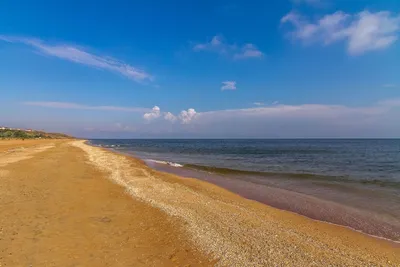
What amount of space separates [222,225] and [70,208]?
6.93m

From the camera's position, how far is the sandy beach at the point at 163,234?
727cm

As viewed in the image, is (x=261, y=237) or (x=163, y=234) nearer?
(x=261, y=237)

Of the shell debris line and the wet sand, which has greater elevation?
the shell debris line

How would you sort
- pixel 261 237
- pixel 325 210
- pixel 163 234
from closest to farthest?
pixel 261 237, pixel 163 234, pixel 325 210

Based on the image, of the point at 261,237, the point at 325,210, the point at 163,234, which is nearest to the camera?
the point at 261,237

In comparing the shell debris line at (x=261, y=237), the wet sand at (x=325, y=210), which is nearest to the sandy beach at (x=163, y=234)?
the shell debris line at (x=261, y=237)

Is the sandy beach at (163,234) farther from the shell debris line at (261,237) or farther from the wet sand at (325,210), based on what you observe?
the wet sand at (325,210)

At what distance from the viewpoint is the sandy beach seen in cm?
727

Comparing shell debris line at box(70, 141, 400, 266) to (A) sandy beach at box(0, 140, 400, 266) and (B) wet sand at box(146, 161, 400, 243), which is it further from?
(B) wet sand at box(146, 161, 400, 243)

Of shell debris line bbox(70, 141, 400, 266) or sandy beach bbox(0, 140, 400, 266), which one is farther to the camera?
shell debris line bbox(70, 141, 400, 266)

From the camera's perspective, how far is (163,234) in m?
9.10

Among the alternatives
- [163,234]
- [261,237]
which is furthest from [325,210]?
[163,234]

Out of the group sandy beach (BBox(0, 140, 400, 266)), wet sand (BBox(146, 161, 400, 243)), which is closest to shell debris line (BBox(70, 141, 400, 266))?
sandy beach (BBox(0, 140, 400, 266))

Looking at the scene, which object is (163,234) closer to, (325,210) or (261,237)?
(261,237)
